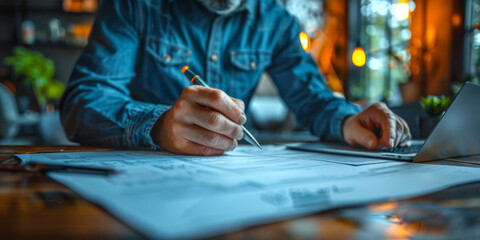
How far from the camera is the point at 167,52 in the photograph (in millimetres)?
940

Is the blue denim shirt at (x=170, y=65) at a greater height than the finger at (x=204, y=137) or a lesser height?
greater

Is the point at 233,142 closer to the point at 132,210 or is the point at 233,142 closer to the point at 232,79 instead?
the point at 132,210

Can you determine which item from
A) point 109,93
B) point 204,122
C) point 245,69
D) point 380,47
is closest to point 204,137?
point 204,122

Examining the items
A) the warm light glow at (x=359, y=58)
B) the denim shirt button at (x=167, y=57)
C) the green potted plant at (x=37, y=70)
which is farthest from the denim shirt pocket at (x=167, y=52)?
the green potted plant at (x=37, y=70)

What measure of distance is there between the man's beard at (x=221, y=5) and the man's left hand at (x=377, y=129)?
474 mm

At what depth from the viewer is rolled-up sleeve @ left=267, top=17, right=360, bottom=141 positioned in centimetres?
82

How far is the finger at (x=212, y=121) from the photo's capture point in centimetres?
49

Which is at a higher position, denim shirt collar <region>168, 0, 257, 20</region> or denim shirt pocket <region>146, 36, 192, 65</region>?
denim shirt collar <region>168, 0, 257, 20</region>

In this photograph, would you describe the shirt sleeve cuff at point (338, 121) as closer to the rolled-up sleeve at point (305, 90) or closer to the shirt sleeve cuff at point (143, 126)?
the rolled-up sleeve at point (305, 90)

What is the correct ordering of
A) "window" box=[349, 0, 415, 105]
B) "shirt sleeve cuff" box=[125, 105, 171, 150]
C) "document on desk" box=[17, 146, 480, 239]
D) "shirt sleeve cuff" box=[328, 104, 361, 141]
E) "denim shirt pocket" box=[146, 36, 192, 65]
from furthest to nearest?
"window" box=[349, 0, 415, 105]
"denim shirt pocket" box=[146, 36, 192, 65]
"shirt sleeve cuff" box=[328, 104, 361, 141]
"shirt sleeve cuff" box=[125, 105, 171, 150]
"document on desk" box=[17, 146, 480, 239]

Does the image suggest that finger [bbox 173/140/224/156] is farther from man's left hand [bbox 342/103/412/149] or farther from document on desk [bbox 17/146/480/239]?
man's left hand [bbox 342/103/412/149]

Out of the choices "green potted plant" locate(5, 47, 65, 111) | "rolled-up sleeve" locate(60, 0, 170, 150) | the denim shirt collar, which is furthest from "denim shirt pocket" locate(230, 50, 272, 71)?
"green potted plant" locate(5, 47, 65, 111)

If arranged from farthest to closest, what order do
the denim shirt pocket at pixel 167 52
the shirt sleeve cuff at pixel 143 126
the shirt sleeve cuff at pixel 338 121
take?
the denim shirt pocket at pixel 167 52 → the shirt sleeve cuff at pixel 338 121 → the shirt sleeve cuff at pixel 143 126

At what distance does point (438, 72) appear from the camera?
288 centimetres
